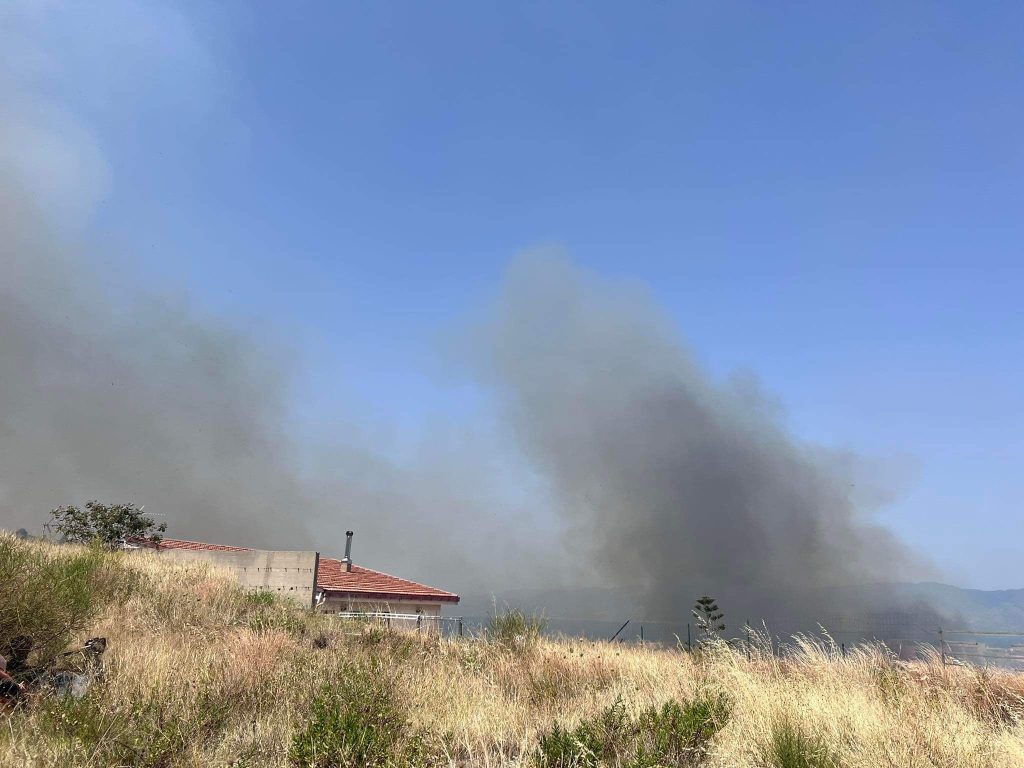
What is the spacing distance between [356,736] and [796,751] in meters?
3.97

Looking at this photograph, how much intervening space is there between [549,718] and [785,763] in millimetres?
2603

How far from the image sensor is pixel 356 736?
529 centimetres

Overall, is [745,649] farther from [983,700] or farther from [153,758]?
[153,758]

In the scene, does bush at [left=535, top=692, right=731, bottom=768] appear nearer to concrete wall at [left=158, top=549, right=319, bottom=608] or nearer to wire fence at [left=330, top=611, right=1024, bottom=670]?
wire fence at [left=330, top=611, right=1024, bottom=670]

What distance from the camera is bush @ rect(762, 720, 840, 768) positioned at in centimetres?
550

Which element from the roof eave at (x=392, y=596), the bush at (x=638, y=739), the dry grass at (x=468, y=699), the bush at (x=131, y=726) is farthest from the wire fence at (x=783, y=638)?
the roof eave at (x=392, y=596)

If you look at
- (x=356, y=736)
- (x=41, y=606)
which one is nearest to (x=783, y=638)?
(x=356, y=736)

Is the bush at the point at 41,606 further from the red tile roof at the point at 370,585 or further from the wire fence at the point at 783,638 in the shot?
the red tile roof at the point at 370,585

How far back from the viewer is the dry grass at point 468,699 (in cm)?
536

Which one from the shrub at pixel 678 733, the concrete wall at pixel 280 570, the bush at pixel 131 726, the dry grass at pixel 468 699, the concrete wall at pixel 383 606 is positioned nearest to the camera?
the bush at pixel 131 726

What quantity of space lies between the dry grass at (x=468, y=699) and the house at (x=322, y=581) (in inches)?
366

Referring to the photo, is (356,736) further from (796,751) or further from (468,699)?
(796,751)

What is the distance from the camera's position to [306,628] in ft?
42.2

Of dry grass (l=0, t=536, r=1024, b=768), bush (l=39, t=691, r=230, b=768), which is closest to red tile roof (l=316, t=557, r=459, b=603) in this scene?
dry grass (l=0, t=536, r=1024, b=768)
